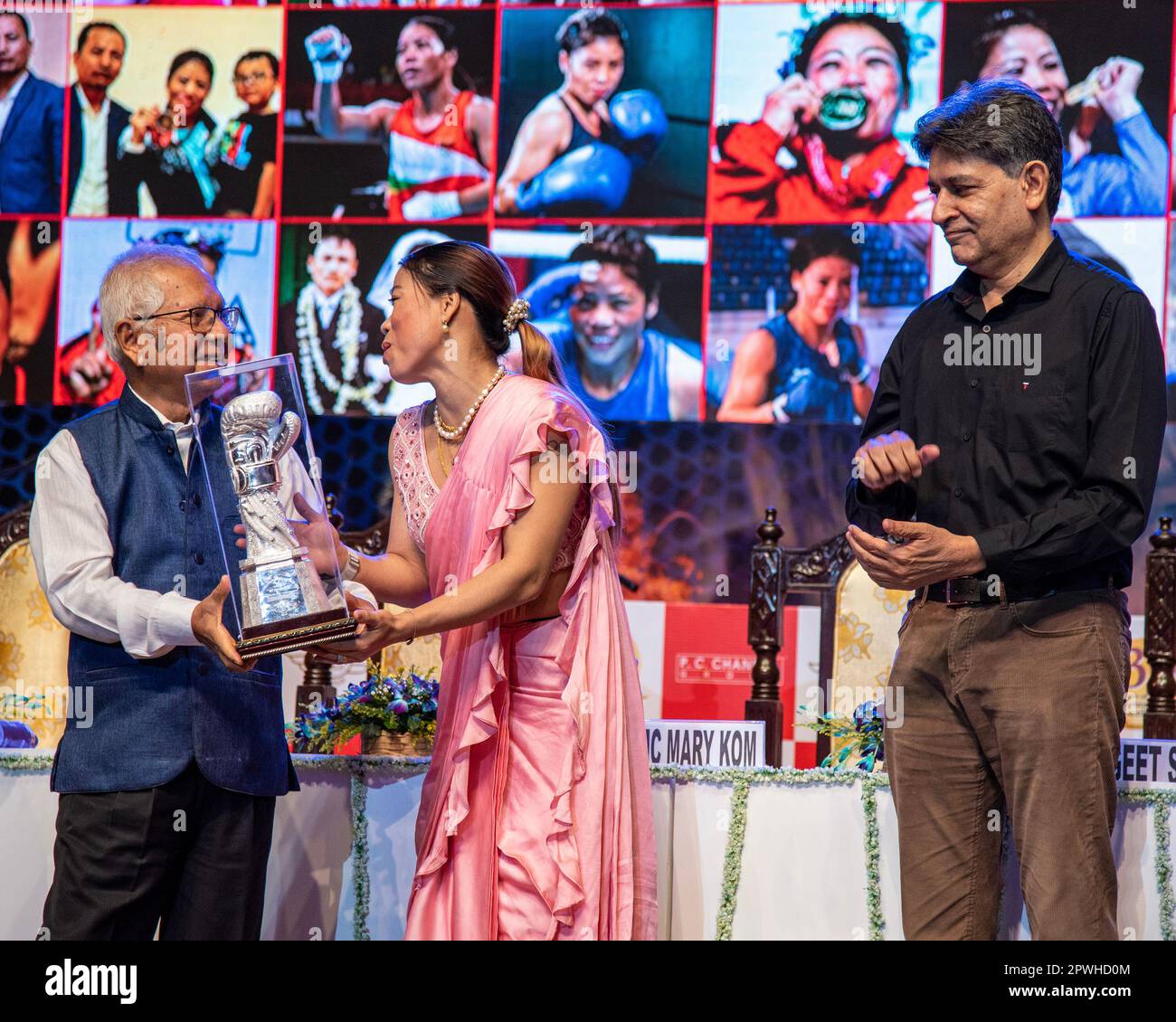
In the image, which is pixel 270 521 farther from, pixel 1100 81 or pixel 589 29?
pixel 1100 81

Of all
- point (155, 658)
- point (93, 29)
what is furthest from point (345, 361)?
point (155, 658)

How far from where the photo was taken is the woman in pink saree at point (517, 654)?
2141 millimetres

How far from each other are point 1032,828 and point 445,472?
Result: 1.12m

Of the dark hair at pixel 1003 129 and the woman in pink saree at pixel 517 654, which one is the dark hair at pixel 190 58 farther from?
the dark hair at pixel 1003 129

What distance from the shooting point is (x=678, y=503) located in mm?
4824

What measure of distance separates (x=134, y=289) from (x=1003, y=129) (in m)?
1.44

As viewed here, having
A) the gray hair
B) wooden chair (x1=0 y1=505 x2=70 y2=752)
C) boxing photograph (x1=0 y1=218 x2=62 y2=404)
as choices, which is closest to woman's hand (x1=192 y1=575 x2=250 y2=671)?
the gray hair

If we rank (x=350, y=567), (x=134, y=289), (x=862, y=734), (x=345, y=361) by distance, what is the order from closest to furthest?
(x=134, y=289) → (x=350, y=567) → (x=862, y=734) → (x=345, y=361)

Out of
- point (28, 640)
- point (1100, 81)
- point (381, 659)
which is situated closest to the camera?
point (381, 659)

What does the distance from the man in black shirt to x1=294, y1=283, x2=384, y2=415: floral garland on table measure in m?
2.98

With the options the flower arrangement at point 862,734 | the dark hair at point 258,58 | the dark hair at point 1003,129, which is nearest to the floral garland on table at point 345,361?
the dark hair at point 258,58

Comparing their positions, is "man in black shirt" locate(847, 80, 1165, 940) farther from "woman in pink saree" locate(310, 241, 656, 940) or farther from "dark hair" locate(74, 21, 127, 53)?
"dark hair" locate(74, 21, 127, 53)

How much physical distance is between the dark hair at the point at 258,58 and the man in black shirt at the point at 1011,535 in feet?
11.3

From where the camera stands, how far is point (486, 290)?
2303 mm
